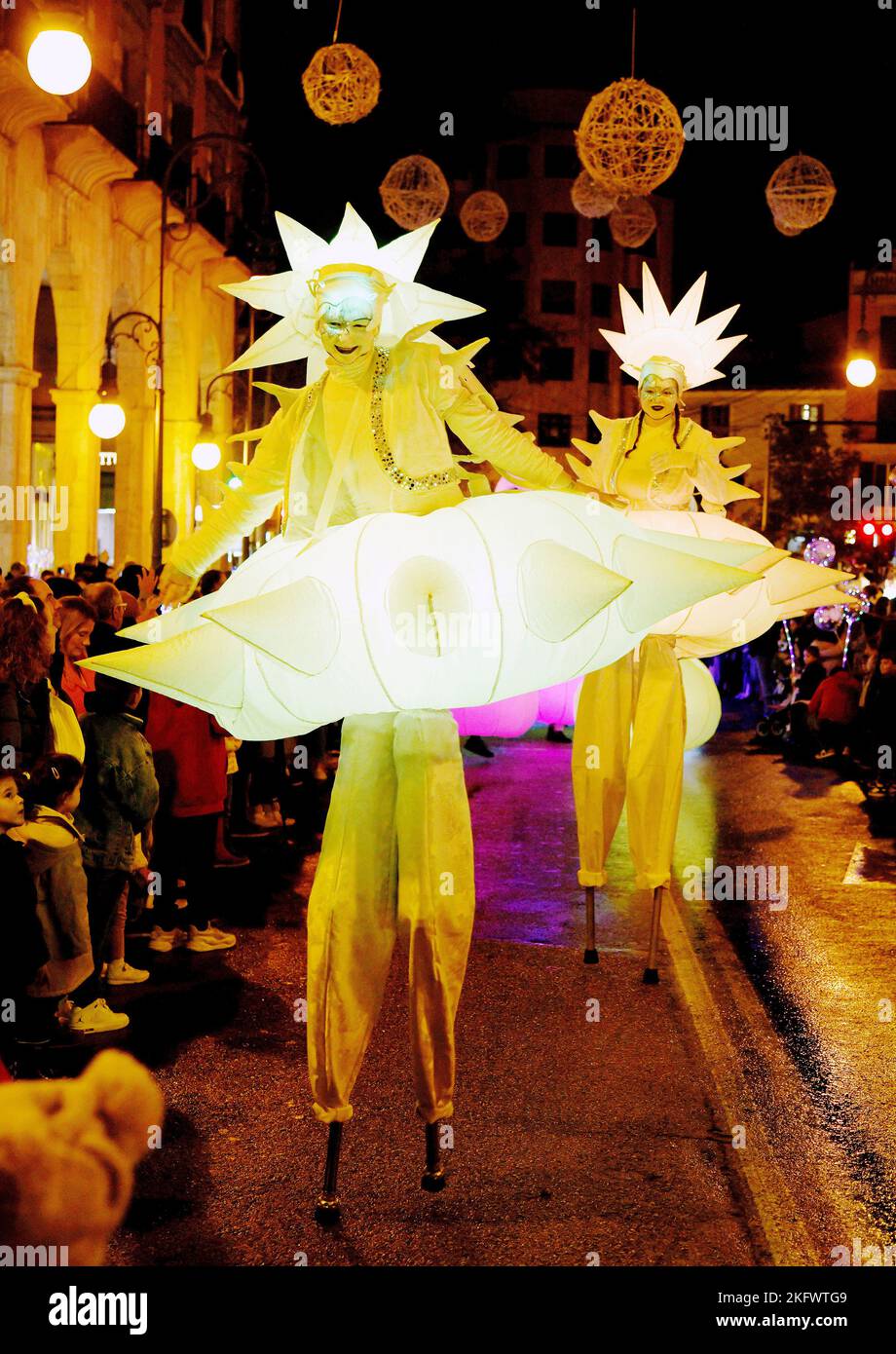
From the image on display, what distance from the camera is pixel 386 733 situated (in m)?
4.62

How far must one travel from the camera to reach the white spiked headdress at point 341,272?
187 inches

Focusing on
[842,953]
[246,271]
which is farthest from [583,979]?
[246,271]

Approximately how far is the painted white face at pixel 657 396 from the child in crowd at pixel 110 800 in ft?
9.48

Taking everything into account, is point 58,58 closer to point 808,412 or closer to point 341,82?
point 341,82

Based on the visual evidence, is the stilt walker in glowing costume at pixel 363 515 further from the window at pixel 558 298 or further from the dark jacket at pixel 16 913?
the window at pixel 558 298

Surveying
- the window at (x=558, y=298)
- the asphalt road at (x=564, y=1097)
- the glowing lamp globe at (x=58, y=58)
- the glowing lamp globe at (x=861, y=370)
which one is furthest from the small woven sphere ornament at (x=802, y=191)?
the window at (x=558, y=298)

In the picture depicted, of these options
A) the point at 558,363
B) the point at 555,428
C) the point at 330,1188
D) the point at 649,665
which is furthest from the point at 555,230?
the point at 330,1188

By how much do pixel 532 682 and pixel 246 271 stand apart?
1237 inches

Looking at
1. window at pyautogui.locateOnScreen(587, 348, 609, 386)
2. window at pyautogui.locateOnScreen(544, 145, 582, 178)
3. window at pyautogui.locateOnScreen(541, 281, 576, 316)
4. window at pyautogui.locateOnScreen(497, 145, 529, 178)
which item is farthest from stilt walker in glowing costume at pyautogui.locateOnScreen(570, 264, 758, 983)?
window at pyautogui.locateOnScreen(497, 145, 529, 178)

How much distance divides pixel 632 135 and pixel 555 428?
6370cm

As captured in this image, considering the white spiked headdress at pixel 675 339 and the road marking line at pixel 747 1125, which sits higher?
the white spiked headdress at pixel 675 339
